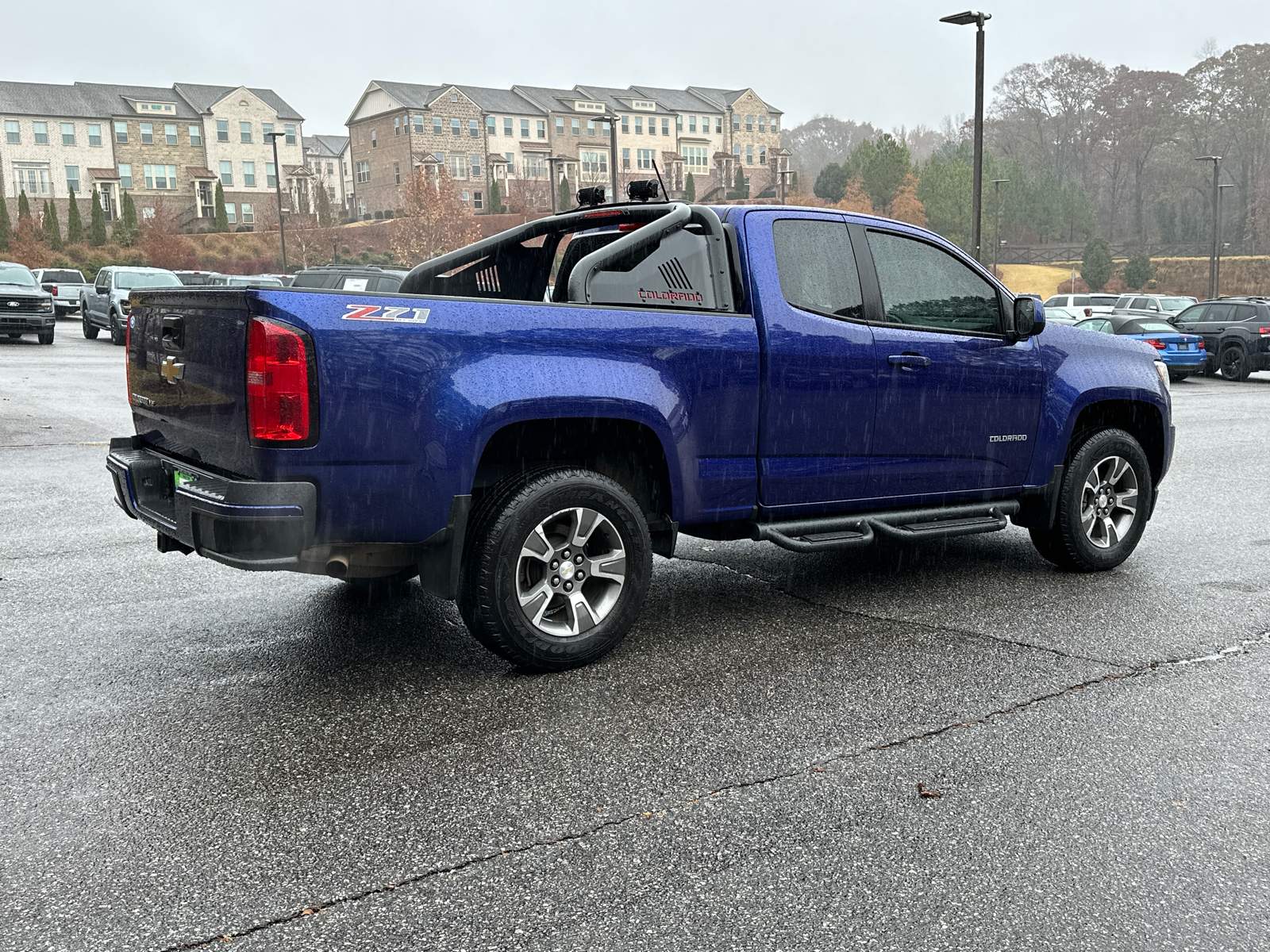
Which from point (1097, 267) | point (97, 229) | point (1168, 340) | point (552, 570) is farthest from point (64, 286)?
point (1097, 267)

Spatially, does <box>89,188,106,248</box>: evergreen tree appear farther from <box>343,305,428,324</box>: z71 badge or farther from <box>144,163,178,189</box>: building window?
<box>343,305,428,324</box>: z71 badge

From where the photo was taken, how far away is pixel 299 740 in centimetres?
403

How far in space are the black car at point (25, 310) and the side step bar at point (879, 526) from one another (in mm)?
26619

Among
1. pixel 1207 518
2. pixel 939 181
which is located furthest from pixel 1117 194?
pixel 1207 518

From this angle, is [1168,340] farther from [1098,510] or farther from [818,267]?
[818,267]

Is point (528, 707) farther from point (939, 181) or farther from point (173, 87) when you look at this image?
point (173, 87)

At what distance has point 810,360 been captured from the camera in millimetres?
5281

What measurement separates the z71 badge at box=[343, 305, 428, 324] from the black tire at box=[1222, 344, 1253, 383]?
24.2 m

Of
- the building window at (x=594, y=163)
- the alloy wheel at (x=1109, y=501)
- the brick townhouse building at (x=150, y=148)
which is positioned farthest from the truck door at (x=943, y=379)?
the building window at (x=594, y=163)

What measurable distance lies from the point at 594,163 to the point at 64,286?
6751 centimetres

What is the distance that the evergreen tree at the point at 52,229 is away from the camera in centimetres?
6671

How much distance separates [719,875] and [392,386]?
2097 millimetres

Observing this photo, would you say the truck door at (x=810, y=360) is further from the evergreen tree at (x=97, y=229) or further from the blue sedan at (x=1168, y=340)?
the evergreen tree at (x=97, y=229)

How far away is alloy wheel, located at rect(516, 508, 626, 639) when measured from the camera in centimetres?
466
